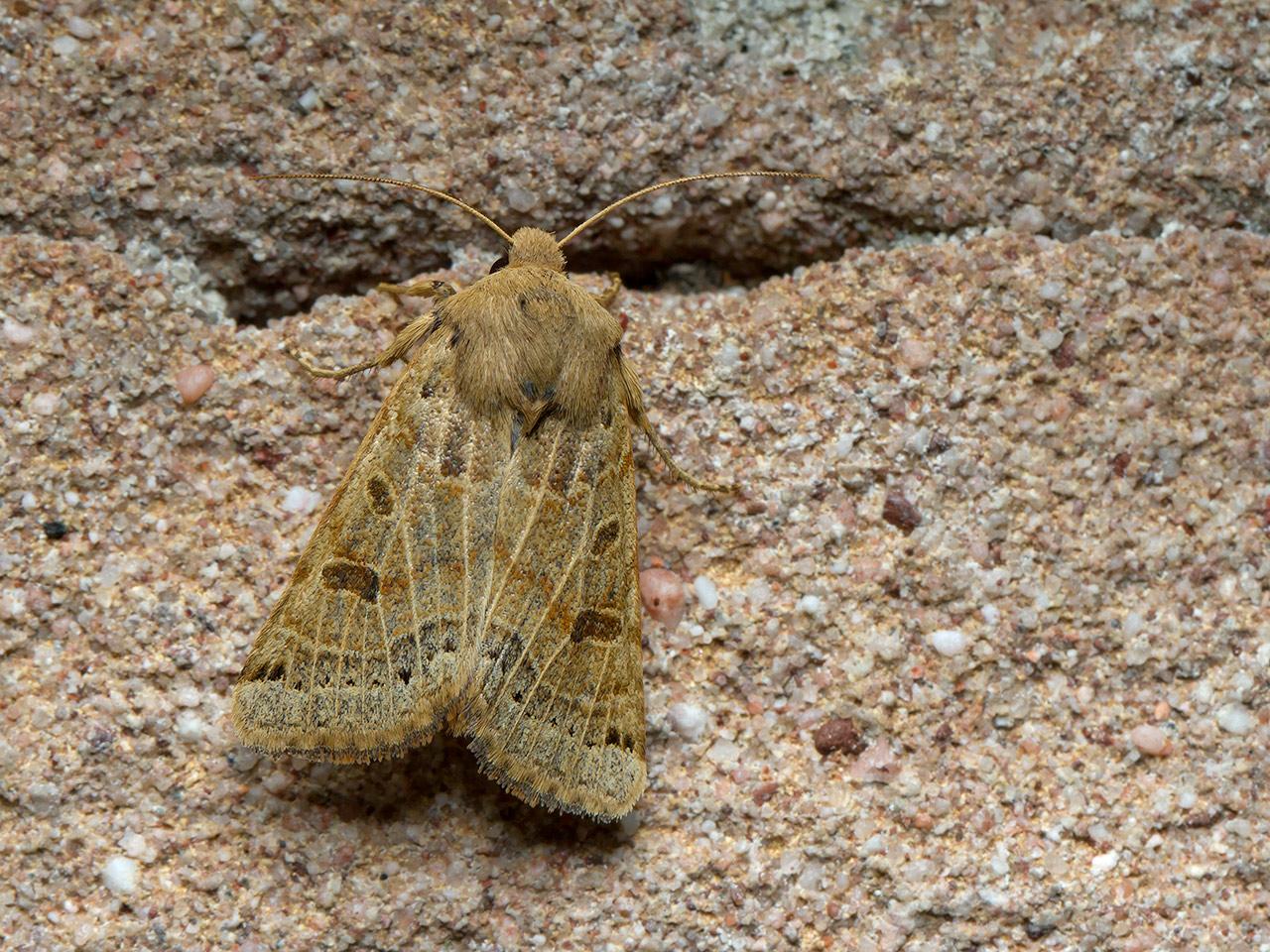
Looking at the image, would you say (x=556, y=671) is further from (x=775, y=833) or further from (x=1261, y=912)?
(x=1261, y=912)

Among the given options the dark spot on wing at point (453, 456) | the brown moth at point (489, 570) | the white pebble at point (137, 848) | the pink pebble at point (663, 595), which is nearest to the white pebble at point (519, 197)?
the brown moth at point (489, 570)

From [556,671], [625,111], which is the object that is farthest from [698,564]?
[625,111]

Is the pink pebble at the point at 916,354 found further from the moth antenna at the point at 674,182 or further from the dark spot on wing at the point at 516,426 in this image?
the dark spot on wing at the point at 516,426

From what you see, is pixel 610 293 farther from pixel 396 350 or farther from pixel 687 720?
pixel 687 720

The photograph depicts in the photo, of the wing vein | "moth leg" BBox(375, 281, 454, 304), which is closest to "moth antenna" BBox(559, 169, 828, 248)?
"moth leg" BBox(375, 281, 454, 304)

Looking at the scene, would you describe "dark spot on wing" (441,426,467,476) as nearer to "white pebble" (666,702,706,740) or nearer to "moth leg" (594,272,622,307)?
"moth leg" (594,272,622,307)

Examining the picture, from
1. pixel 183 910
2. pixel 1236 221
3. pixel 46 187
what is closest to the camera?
pixel 183 910

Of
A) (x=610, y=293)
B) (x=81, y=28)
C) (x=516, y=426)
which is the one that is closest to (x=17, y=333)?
(x=81, y=28)
